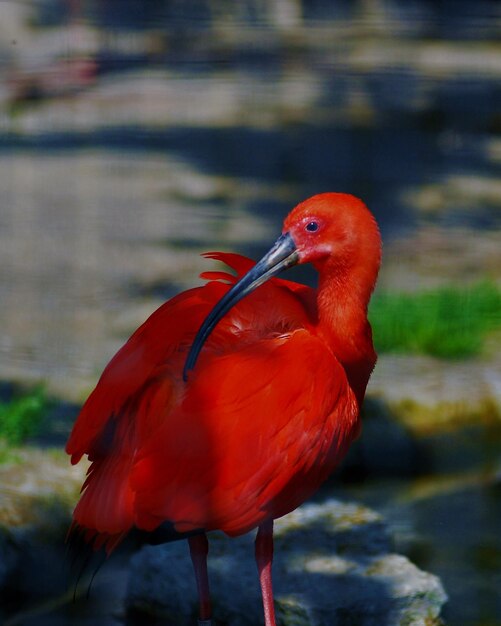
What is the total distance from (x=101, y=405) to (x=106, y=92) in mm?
2594

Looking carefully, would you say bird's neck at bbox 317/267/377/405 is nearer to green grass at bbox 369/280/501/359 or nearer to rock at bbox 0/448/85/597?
rock at bbox 0/448/85/597

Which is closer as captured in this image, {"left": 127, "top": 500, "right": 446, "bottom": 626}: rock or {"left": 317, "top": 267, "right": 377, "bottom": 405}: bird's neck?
{"left": 317, "top": 267, "right": 377, "bottom": 405}: bird's neck

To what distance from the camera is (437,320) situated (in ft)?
12.6

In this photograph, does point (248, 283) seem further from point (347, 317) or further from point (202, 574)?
point (202, 574)

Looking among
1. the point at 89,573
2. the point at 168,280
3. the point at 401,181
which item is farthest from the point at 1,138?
the point at 89,573

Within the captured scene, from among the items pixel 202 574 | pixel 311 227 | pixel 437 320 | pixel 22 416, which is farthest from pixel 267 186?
pixel 202 574

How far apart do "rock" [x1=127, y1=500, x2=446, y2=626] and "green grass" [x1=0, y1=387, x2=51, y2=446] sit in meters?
0.64

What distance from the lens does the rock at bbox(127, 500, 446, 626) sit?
2570 mm

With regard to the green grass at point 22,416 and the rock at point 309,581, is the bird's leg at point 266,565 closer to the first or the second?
the rock at point 309,581

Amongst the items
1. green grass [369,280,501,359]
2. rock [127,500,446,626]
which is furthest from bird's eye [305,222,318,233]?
green grass [369,280,501,359]

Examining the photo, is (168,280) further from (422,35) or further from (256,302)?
(256,302)

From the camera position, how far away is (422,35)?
4.61 meters

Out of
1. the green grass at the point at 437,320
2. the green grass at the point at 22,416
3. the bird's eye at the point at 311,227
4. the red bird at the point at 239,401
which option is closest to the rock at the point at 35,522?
the green grass at the point at 22,416

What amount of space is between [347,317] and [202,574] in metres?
0.59
